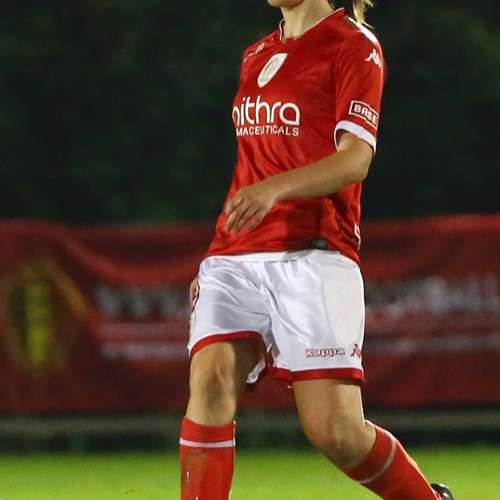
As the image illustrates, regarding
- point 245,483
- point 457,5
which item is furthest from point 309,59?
point 457,5

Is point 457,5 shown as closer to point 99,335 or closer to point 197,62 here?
point 197,62

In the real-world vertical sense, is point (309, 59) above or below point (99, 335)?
above

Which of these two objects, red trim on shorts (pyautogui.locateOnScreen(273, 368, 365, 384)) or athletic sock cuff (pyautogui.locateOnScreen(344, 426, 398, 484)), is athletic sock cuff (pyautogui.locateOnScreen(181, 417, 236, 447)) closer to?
red trim on shorts (pyautogui.locateOnScreen(273, 368, 365, 384))

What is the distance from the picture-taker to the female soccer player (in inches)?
193

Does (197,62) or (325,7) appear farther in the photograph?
(197,62)

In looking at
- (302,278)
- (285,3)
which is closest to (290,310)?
(302,278)

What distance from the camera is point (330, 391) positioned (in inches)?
195

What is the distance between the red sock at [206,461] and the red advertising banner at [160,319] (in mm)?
4942

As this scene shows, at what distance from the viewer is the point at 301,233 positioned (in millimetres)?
5133

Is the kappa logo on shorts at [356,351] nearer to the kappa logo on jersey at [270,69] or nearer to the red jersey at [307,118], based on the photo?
the red jersey at [307,118]

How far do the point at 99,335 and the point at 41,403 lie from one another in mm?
562

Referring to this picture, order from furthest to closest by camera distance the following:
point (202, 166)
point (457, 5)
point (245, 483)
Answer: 1. point (457, 5)
2. point (202, 166)
3. point (245, 483)

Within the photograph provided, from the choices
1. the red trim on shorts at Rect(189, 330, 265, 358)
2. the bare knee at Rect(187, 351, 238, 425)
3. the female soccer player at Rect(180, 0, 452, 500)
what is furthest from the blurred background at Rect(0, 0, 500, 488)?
the bare knee at Rect(187, 351, 238, 425)

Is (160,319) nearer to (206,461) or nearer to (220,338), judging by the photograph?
(220,338)
